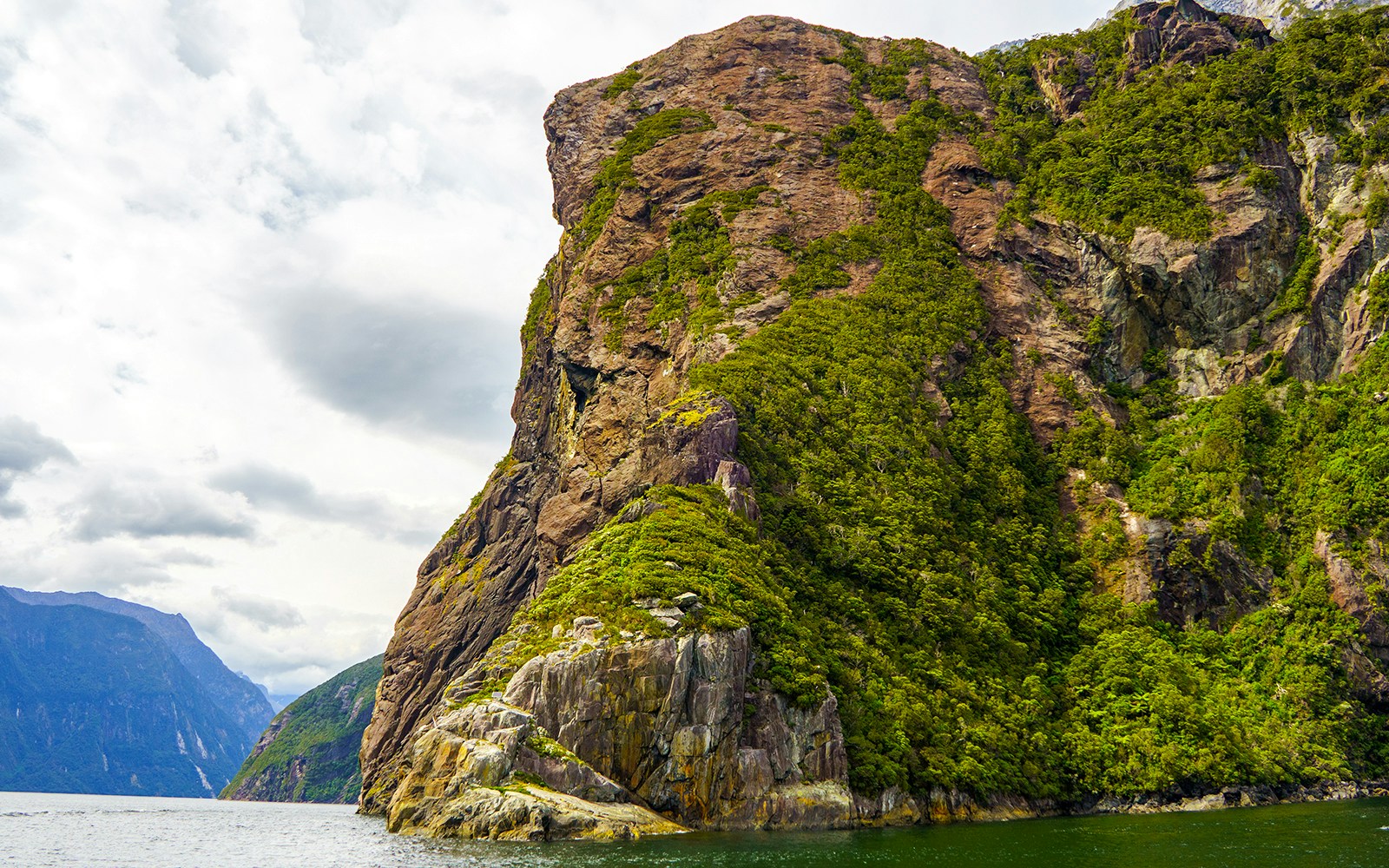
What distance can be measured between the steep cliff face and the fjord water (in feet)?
16.4

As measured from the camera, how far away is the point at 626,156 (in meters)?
138

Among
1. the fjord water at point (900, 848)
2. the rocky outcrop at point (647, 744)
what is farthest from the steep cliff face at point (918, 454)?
the fjord water at point (900, 848)

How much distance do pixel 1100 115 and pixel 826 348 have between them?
60.2 m

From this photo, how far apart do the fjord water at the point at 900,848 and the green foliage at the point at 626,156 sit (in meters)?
90.9

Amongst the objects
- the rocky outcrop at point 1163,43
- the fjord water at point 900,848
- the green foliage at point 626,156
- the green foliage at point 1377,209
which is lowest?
the fjord water at point 900,848

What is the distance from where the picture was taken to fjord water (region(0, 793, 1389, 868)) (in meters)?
38.3

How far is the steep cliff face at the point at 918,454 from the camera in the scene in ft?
197

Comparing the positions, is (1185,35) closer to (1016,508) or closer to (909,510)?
(1016,508)

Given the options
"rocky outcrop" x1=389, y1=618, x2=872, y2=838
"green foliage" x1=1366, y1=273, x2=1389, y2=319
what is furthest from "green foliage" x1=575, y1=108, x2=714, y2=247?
"rocky outcrop" x1=389, y1=618, x2=872, y2=838

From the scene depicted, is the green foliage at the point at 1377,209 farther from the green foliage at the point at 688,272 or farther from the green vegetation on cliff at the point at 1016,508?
the green foliage at the point at 688,272

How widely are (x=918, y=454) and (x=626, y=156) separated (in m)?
72.3

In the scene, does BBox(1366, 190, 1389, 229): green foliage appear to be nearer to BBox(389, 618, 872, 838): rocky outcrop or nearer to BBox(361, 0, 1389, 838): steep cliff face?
BBox(361, 0, 1389, 838): steep cliff face

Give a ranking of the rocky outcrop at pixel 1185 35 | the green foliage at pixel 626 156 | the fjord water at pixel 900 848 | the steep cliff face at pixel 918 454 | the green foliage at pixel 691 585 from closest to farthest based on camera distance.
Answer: the fjord water at pixel 900 848
the steep cliff face at pixel 918 454
the green foliage at pixel 691 585
the rocky outcrop at pixel 1185 35
the green foliage at pixel 626 156

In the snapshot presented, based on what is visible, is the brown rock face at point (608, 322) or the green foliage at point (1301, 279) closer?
the green foliage at point (1301, 279)
